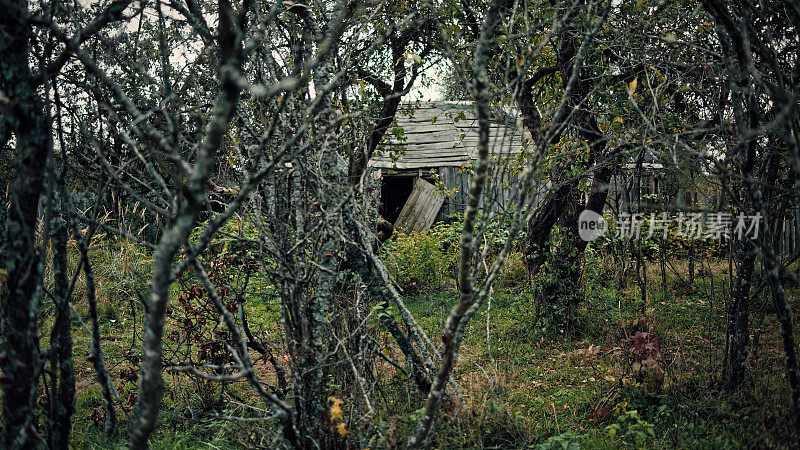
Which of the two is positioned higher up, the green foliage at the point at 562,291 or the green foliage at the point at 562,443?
the green foliage at the point at 562,291

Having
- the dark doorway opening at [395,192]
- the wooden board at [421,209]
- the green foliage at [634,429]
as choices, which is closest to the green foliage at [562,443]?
the green foliage at [634,429]

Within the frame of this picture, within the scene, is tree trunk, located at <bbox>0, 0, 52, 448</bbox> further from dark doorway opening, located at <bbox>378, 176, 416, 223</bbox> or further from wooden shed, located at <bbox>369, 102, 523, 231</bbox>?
dark doorway opening, located at <bbox>378, 176, 416, 223</bbox>

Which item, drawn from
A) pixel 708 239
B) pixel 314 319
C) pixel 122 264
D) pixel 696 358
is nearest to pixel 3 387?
pixel 314 319

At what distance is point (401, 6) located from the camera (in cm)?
497

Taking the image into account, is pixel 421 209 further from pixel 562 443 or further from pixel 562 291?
pixel 562 443

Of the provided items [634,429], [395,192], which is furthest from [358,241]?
[395,192]

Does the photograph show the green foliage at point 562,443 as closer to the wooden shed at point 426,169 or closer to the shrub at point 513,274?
the shrub at point 513,274

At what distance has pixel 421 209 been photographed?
36.7ft

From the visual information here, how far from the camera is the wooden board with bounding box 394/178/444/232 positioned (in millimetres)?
10977

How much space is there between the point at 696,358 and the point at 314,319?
3854mm

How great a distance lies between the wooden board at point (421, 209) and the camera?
36.0 feet

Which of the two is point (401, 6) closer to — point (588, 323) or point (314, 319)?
point (314, 319)

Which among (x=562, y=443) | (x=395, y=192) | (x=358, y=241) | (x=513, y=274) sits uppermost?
(x=395, y=192)

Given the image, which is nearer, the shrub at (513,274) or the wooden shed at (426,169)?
the shrub at (513,274)
